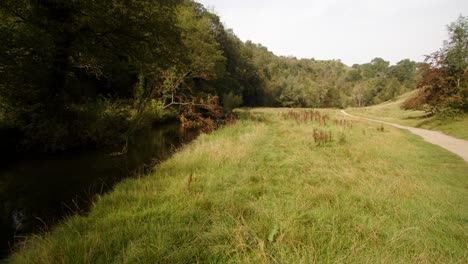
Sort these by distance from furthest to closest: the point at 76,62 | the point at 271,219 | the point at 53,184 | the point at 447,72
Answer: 1. the point at 447,72
2. the point at 76,62
3. the point at 53,184
4. the point at 271,219

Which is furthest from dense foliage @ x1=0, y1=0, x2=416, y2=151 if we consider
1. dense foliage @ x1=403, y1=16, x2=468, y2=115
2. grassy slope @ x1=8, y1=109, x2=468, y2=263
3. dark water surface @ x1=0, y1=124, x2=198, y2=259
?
dense foliage @ x1=403, y1=16, x2=468, y2=115

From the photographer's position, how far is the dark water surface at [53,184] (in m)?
5.06

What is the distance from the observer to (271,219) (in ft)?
13.4

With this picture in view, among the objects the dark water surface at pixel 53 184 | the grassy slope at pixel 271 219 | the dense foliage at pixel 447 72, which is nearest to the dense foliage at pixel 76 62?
the dark water surface at pixel 53 184

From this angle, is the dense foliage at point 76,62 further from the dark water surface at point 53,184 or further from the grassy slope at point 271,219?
the grassy slope at point 271,219

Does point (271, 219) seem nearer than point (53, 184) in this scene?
Yes

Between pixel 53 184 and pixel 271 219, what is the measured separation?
6.87 meters

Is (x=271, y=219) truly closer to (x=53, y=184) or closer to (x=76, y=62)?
(x=53, y=184)

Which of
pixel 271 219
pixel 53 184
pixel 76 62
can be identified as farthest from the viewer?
pixel 76 62

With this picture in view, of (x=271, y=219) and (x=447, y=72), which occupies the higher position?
(x=447, y=72)

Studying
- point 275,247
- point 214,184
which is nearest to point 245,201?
point 214,184

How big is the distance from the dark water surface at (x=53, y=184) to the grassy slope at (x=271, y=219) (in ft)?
3.35

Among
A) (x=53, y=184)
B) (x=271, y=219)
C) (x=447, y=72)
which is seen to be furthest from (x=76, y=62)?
(x=447, y=72)

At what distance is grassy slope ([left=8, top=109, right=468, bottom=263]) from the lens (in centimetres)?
327
